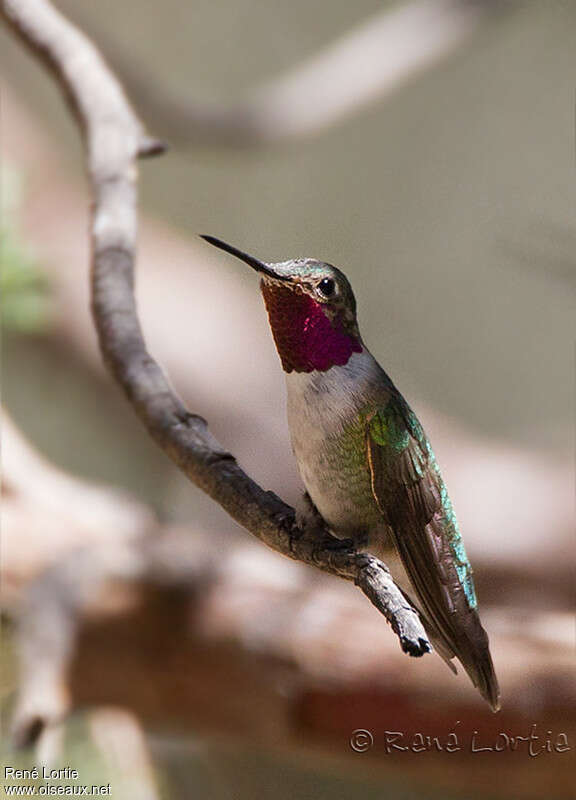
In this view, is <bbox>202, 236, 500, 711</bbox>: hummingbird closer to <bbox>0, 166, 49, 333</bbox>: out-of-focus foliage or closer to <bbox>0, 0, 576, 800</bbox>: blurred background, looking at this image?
<bbox>0, 0, 576, 800</bbox>: blurred background

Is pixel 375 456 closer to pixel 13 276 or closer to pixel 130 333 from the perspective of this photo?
pixel 130 333

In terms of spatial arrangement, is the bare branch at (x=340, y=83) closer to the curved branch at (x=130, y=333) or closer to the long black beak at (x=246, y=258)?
the curved branch at (x=130, y=333)

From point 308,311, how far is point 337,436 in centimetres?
12

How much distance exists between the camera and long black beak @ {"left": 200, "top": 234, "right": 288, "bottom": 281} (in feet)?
2.01

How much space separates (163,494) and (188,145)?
1180mm

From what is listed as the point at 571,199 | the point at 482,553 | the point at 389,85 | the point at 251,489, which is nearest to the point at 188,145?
the point at 389,85

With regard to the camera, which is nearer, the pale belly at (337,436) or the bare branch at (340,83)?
the pale belly at (337,436)

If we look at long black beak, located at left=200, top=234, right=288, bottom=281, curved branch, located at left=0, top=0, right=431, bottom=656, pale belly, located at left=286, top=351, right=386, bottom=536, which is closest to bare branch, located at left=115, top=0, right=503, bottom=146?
curved branch, located at left=0, top=0, right=431, bottom=656

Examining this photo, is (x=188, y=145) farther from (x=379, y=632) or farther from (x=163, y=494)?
(x=379, y=632)

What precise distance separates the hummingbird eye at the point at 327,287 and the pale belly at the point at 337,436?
0.27 feet

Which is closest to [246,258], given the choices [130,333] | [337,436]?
[337,436]

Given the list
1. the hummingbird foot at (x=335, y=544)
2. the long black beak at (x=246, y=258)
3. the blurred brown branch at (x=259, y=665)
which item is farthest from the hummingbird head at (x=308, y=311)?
the blurred brown branch at (x=259, y=665)

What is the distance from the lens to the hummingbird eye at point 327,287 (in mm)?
707

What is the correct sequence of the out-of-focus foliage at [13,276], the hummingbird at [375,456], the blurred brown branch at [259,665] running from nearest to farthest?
the hummingbird at [375,456]
the blurred brown branch at [259,665]
the out-of-focus foliage at [13,276]
